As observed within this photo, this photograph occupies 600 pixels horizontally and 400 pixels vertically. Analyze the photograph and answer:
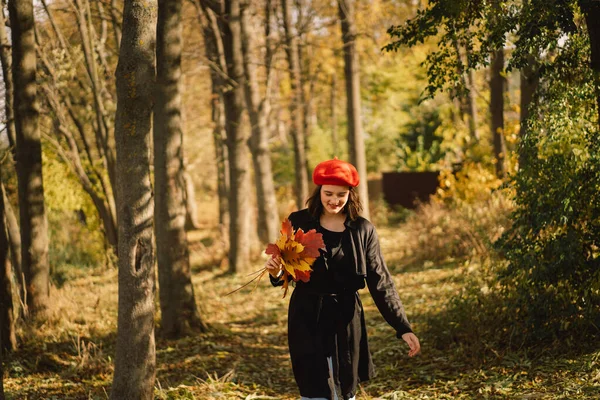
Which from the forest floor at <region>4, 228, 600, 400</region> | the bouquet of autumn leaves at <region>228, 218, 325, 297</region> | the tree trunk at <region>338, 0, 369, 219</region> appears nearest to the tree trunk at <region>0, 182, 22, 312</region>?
the forest floor at <region>4, 228, 600, 400</region>

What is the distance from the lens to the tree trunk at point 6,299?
7.30 meters

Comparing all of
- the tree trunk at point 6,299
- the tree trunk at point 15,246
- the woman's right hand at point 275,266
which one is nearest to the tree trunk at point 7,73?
the tree trunk at point 15,246

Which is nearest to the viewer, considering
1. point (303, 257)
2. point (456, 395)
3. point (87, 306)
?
point (303, 257)

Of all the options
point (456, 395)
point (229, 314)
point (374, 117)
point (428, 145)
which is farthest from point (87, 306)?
point (374, 117)

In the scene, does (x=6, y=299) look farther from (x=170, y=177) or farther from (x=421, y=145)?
(x=421, y=145)

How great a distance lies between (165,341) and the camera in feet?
26.3

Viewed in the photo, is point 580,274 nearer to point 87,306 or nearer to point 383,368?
point 383,368

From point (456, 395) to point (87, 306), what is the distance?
19.4 ft

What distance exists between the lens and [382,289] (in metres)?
4.12

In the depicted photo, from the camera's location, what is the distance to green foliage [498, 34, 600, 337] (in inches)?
229

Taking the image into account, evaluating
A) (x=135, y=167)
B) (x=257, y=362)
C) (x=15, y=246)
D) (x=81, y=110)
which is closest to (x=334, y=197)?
(x=135, y=167)

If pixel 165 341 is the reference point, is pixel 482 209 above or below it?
above

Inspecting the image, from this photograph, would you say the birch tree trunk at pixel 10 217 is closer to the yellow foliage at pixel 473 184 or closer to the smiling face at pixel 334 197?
the smiling face at pixel 334 197

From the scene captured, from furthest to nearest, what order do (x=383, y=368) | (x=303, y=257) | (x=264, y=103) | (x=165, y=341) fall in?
(x=264, y=103), (x=165, y=341), (x=383, y=368), (x=303, y=257)
